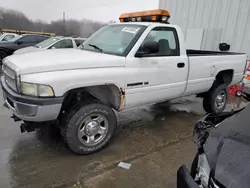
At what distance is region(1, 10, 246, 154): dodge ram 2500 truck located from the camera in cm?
244

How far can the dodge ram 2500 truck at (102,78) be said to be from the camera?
244 cm

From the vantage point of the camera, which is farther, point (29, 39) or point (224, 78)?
point (29, 39)

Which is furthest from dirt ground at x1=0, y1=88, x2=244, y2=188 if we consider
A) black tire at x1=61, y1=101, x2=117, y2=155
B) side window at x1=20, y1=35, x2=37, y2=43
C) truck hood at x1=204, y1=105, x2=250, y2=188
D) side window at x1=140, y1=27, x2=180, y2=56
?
side window at x1=20, y1=35, x2=37, y2=43

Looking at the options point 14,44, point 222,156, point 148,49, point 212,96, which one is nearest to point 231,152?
point 222,156

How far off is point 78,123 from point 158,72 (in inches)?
62.0

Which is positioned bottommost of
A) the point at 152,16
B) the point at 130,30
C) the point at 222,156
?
the point at 222,156

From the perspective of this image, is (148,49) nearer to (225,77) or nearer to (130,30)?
(130,30)

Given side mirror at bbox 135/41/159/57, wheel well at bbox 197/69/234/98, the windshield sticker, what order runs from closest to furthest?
1. side mirror at bbox 135/41/159/57
2. the windshield sticker
3. wheel well at bbox 197/69/234/98

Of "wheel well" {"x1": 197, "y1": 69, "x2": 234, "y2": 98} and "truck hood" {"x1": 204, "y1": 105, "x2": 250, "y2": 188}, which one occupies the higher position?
"truck hood" {"x1": 204, "y1": 105, "x2": 250, "y2": 188}

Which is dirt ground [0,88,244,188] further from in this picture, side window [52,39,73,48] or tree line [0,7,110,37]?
tree line [0,7,110,37]

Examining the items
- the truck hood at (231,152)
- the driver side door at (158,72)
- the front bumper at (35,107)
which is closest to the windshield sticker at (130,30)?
the driver side door at (158,72)

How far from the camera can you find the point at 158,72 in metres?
3.43

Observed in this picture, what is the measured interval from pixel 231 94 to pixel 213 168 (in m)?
6.42

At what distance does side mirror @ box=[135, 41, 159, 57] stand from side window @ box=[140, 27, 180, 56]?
29cm
